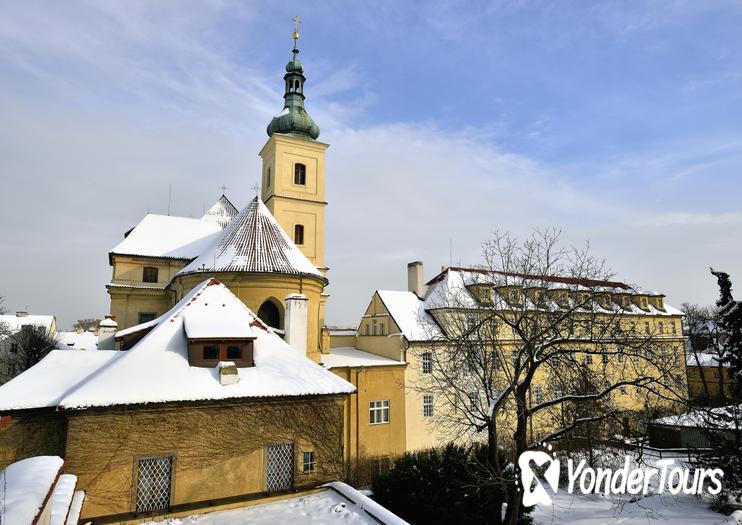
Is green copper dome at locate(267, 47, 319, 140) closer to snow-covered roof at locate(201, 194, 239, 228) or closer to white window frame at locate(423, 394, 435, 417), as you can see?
snow-covered roof at locate(201, 194, 239, 228)

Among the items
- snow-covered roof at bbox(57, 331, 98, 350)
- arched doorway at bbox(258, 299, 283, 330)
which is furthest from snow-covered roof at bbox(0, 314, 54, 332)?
arched doorway at bbox(258, 299, 283, 330)

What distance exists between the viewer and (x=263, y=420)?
37.1ft

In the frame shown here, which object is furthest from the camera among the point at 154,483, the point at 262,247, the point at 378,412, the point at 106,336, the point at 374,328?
the point at 374,328

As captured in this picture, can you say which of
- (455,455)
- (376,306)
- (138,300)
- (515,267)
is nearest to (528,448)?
(455,455)

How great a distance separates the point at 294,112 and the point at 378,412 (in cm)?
2320

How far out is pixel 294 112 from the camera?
1324 inches

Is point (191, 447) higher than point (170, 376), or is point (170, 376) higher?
point (170, 376)

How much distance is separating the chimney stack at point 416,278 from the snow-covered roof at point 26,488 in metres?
25.9

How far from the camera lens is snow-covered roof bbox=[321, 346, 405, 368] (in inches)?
917

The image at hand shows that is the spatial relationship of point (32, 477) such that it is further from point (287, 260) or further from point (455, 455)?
point (287, 260)

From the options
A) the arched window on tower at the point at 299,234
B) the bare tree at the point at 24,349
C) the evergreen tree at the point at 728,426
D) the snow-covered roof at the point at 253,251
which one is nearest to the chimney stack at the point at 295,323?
the snow-covered roof at the point at 253,251

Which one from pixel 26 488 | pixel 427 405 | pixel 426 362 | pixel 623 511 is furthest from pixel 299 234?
pixel 26 488

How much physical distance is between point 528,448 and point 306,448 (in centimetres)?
584

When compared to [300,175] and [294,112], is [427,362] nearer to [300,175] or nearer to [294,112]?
[300,175]
